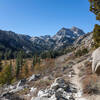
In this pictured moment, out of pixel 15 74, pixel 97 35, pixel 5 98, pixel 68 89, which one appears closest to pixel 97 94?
pixel 68 89

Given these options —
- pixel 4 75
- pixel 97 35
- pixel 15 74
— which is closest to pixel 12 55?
pixel 15 74

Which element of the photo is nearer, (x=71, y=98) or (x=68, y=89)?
(x=71, y=98)

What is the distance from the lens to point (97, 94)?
6523mm

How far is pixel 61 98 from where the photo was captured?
6.44 m

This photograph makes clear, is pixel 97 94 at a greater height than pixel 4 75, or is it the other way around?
pixel 97 94

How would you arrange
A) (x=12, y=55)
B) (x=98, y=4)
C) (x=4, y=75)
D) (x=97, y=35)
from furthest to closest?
(x=12, y=55), (x=4, y=75), (x=97, y=35), (x=98, y=4)

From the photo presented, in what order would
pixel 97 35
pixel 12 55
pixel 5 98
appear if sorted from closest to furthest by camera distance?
pixel 5 98
pixel 97 35
pixel 12 55

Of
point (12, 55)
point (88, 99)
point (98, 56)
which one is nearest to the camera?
point (88, 99)

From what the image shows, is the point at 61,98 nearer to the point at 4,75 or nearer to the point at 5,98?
the point at 5,98

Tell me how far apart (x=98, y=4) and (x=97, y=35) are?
14.8 feet

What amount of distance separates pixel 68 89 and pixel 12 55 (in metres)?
122

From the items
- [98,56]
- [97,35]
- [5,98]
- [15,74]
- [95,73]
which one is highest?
[97,35]

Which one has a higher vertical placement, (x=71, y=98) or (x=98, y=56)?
(x=98, y=56)

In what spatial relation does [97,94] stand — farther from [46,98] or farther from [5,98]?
[5,98]
